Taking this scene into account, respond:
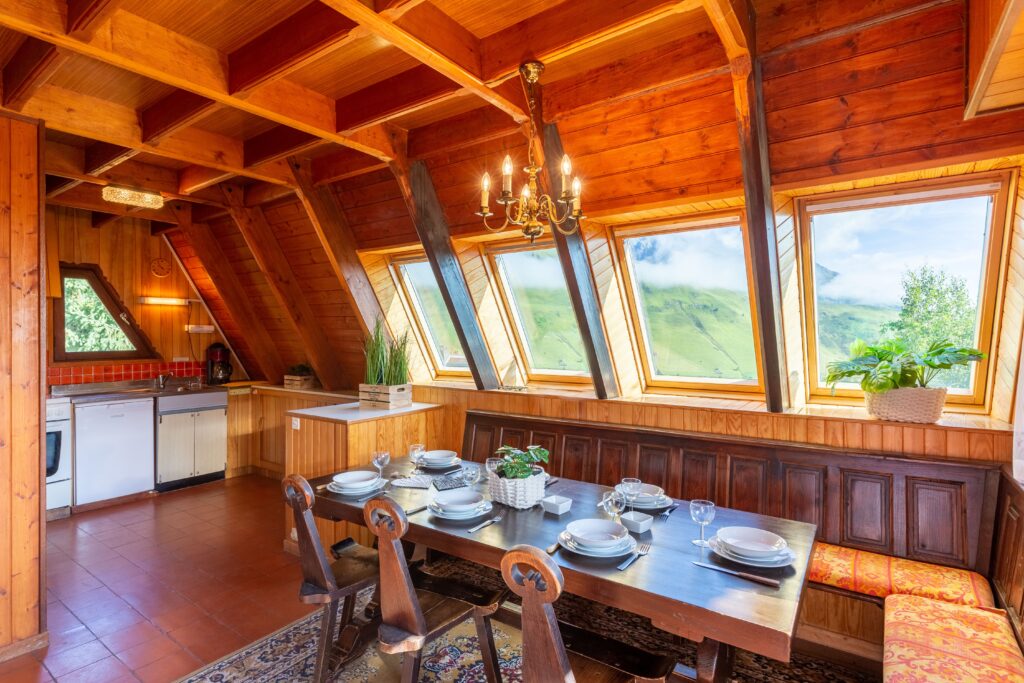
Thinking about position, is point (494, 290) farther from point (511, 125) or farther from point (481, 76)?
point (481, 76)

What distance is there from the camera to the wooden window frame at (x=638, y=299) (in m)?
3.08

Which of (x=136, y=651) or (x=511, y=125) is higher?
(x=511, y=125)

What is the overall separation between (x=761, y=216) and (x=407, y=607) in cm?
223

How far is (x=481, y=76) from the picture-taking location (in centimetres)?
241

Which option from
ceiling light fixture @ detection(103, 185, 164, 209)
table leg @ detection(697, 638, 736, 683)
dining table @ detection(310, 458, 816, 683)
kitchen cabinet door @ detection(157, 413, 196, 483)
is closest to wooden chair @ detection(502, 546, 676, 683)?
table leg @ detection(697, 638, 736, 683)

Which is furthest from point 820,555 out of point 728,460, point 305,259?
point 305,259

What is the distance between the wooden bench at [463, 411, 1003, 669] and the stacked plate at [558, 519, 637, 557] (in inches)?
43.1

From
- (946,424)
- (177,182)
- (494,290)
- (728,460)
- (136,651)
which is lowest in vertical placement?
(136,651)

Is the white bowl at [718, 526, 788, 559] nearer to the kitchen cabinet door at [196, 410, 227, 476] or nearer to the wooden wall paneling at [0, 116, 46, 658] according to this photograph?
the wooden wall paneling at [0, 116, 46, 658]

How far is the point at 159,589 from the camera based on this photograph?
3.17 m

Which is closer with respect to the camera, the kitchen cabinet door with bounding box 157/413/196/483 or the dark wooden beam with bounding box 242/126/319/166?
the dark wooden beam with bounding box 242/126/319/166

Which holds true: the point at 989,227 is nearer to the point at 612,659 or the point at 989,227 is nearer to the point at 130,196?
the point at 612,659

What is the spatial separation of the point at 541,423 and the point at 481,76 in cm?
217

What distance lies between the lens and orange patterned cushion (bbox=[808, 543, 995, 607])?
219cm
